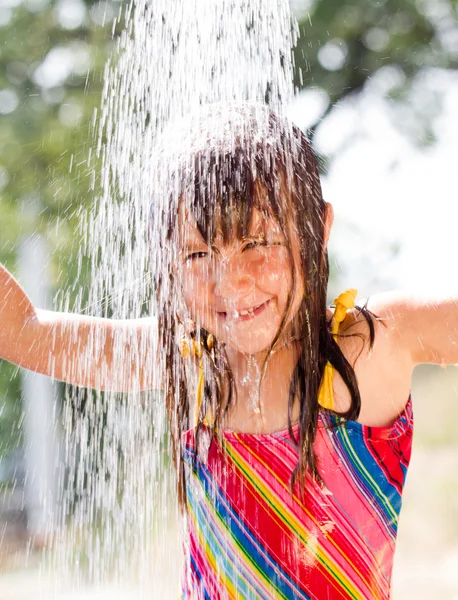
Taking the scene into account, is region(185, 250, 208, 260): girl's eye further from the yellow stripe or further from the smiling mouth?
the yellow stripe

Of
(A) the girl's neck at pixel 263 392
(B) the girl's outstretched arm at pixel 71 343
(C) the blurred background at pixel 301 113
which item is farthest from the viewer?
(C) the blurred background at pixel 301 113

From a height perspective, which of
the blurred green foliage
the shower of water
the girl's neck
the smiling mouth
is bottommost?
the girl's neck

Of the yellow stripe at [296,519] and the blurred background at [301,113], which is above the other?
the blurred background at [301,113]

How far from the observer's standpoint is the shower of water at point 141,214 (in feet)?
6.40

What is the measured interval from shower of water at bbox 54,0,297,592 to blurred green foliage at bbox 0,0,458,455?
137 mm

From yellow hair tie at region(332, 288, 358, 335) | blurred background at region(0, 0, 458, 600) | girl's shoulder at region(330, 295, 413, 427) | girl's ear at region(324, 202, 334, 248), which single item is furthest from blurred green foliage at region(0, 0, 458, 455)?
girl's shoulder at region(330, 295, 413, 427)

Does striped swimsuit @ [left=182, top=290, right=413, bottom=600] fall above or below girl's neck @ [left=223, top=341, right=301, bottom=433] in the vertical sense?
below

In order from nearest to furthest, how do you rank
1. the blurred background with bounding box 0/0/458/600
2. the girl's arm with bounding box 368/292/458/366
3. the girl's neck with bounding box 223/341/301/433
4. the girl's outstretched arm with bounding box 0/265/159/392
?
the girl's arm with bounding box 368/292/458/366 < the girl's neck with bounding box 223/341/301/433 < the girl's outstretched arm with bounding box 0/265/159/392 < the blurred background with bounding box 0/0/458/600

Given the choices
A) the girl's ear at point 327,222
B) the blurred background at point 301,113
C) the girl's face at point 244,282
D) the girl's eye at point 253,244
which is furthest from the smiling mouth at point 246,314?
the blurred background at point 301,113

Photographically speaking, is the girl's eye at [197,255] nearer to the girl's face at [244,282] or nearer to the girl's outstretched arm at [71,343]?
the girl's face at [244,282]

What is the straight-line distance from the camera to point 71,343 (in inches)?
73.2

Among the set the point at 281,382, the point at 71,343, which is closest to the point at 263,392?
the point at 281,382

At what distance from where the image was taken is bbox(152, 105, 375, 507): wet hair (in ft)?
5.11

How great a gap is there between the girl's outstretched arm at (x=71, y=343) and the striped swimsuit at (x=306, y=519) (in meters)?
0.41
